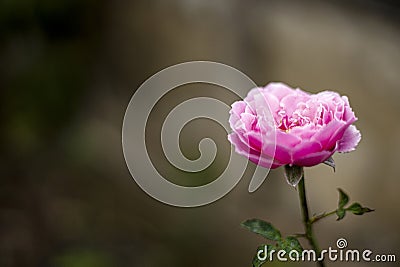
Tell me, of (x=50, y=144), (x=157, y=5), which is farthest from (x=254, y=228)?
(x=157, y=5)

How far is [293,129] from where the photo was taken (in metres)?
0.31

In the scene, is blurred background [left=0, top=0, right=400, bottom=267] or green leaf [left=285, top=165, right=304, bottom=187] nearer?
green leaf [left=285, top=165, right=304, bottom=187]

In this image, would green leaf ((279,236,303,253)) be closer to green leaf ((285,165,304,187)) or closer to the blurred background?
green leaf ((285,165,304,187))

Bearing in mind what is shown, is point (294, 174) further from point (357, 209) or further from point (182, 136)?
point (182, 136)

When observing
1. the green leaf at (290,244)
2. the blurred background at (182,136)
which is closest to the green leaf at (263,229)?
the green leaf at (290,244)

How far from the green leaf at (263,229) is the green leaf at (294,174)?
0.04m

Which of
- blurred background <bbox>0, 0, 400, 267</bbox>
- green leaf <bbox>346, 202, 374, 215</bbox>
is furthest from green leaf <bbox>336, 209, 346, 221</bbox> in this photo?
blurred background <bbox>0, 0, 400, 267</bbox>

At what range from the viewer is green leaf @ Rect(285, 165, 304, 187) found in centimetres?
32

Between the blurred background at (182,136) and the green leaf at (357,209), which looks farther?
the blurred background at (182,136)

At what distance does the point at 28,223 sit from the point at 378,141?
2.04ft

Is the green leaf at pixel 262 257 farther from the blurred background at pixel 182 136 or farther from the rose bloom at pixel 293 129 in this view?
the blurred background at pixel 182 136

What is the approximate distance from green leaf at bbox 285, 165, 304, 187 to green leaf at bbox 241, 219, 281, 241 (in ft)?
0.12

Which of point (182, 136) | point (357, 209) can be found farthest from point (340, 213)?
point (182, 136)

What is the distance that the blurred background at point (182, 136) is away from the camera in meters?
1.07
